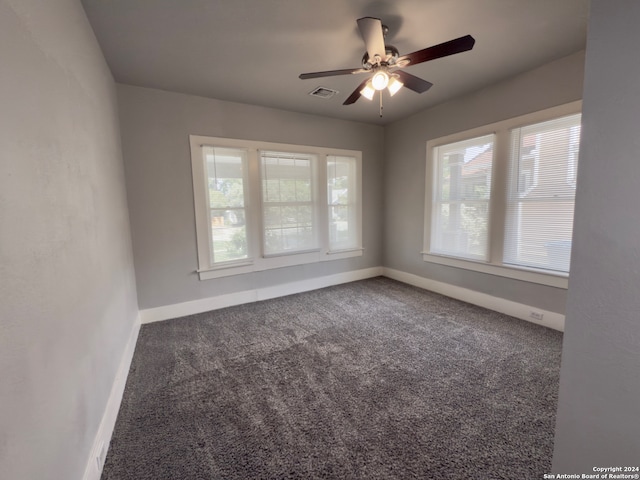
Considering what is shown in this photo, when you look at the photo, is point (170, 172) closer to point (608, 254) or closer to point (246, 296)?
point (246, 296)

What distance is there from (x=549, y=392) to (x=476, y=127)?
9.31ft

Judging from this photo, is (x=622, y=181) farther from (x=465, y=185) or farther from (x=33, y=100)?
(x=465, y=185)

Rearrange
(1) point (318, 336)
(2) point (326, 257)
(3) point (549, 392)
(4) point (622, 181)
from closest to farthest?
(4) point (622, 181)
(3) point (549, 392)
(1) point (318, 336)
(2) point (326, 257)

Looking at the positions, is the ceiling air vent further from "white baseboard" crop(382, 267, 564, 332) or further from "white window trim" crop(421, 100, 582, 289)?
"white baseboard" crop(382, 267, 564, 332)

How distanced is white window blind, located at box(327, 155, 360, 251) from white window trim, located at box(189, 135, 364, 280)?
0.29ft

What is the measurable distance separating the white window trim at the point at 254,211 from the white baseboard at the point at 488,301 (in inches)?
46.3

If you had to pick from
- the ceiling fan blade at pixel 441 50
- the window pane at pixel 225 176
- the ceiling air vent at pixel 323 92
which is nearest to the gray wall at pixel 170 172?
the window pane at pixel 225 176

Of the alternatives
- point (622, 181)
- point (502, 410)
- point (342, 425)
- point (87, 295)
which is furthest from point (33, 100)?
point (502, 410)

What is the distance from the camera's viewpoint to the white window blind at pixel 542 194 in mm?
2641

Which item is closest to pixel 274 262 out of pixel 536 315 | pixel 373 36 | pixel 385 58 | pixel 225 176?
pixel 225 176

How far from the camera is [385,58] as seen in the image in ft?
6.89

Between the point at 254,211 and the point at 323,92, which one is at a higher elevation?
the point at 323,92

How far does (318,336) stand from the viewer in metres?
2.79

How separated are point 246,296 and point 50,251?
278 cm
